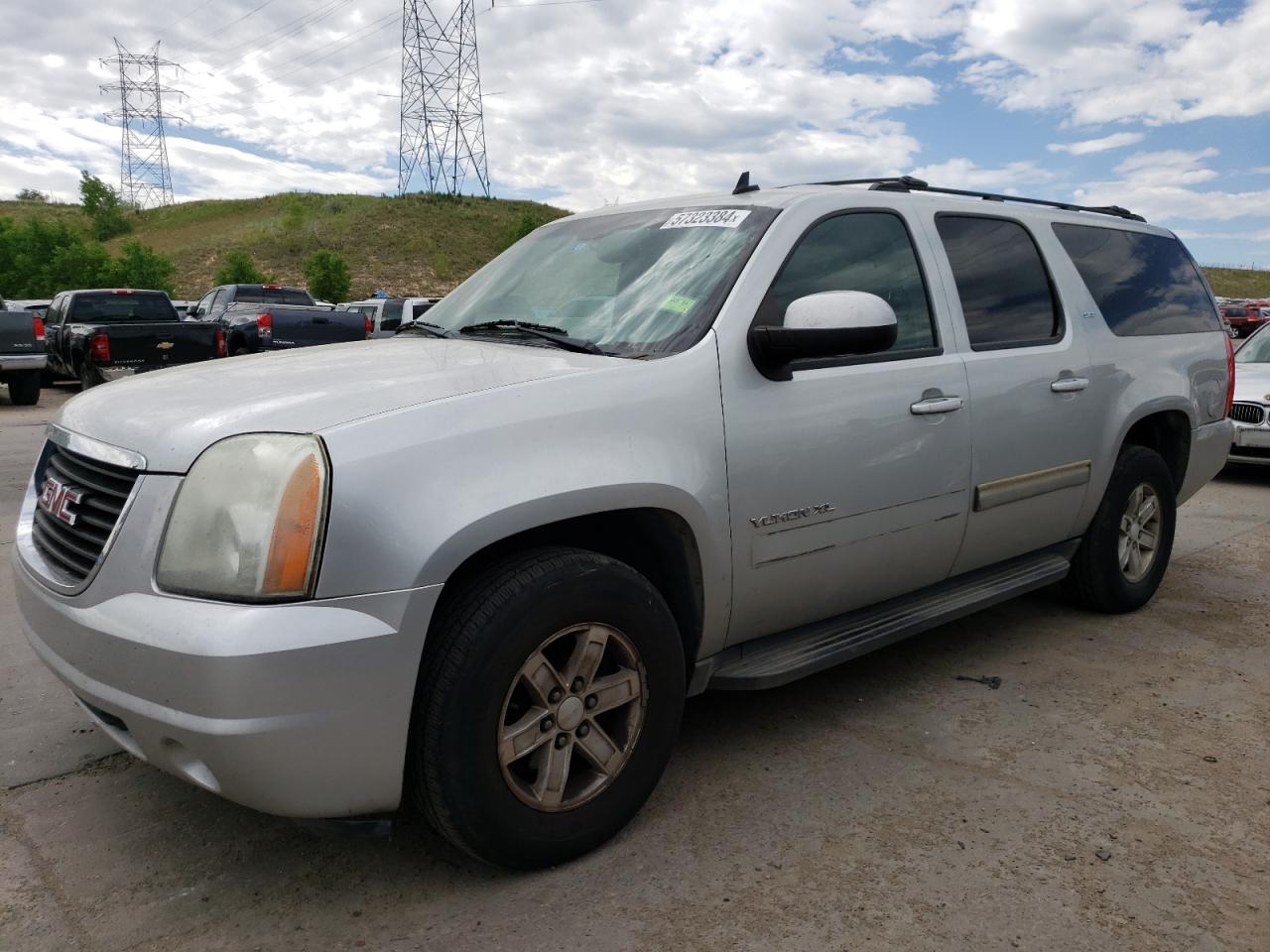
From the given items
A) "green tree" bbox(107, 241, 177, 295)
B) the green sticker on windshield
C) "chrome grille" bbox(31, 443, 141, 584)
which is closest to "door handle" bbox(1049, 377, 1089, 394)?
the green sticker on windshield

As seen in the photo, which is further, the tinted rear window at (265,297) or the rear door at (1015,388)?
the tinted rear window at (265,297)

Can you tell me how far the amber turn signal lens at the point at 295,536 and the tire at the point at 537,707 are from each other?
1.18ft

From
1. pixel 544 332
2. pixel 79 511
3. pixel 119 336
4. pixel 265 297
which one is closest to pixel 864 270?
pixel 544 332

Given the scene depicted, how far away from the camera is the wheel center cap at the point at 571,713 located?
2551mm

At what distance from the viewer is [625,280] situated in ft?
10.9

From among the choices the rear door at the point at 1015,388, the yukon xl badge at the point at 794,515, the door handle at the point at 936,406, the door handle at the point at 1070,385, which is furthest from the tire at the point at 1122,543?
the yukon xl badge at the point at 794,515

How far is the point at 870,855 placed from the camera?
2727 millimetres

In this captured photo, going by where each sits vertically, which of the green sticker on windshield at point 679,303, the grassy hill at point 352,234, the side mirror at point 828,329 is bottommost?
the side mirror at point 828,329

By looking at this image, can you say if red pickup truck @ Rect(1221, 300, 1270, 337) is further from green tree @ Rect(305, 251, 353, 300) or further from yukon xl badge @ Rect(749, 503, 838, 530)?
green tree @ Rect(305, 251, 353, 300)

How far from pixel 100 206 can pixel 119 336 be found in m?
67.0

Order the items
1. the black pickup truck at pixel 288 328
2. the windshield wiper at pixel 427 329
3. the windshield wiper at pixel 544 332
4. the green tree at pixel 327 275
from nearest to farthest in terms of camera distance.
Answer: the windshield wiper at pixel 544 332 < the windshield wiper at pixel 427 329 < the black pickup truck at pixel 288 328 < the green tree at pixel 327 275

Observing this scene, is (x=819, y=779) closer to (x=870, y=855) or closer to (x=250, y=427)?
(x=870, y=855)

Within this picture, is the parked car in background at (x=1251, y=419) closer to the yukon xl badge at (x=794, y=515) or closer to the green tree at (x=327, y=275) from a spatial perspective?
the yukon xl badge at (x=794, y=515)

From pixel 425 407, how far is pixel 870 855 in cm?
165
